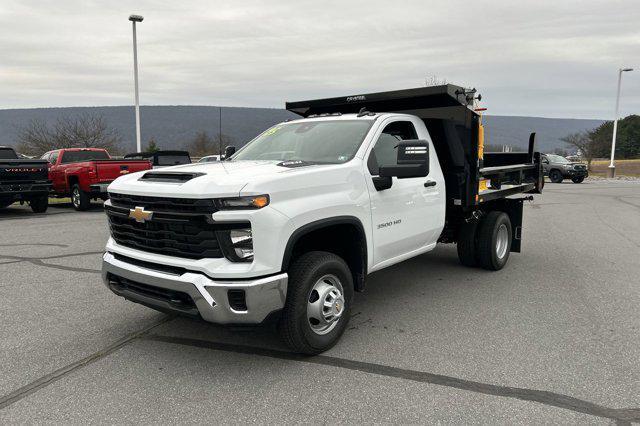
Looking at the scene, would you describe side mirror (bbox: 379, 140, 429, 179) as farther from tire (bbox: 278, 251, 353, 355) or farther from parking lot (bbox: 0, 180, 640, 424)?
parking lot (bbox: 0, 180, 640, 424)

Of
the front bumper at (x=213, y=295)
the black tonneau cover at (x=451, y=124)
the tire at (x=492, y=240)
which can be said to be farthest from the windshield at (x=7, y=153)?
the tire at (x=492, y=240)

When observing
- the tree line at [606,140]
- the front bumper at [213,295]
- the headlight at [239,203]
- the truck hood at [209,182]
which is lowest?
the front bumper at [213,295]

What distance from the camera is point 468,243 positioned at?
669cm

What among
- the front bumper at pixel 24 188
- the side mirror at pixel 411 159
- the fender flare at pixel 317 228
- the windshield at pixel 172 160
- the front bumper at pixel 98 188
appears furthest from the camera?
the windshield at pixel 172 160

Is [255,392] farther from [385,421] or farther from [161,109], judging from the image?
[161,109]

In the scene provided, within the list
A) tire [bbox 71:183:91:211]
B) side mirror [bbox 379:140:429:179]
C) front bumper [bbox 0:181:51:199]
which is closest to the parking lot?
side mirror [bbox 379:140:429:179]

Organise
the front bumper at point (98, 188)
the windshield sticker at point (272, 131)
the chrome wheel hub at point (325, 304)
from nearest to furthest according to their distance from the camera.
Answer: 1. the chrome wheel hub at point (325, 304)
2. the windshield sticker at point (272, 131)
3. the front bumper at point (98, 188)

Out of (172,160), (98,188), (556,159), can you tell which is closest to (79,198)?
(98,188)

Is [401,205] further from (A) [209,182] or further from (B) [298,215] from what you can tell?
(A) [209,182]

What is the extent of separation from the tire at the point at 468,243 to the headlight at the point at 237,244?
4.09m

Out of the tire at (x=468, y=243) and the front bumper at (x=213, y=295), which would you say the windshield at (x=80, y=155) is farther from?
the front bumper at (x=213, y=295)

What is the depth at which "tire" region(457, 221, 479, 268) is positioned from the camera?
6.65m

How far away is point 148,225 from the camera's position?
3.74m

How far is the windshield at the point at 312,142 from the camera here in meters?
4.54
